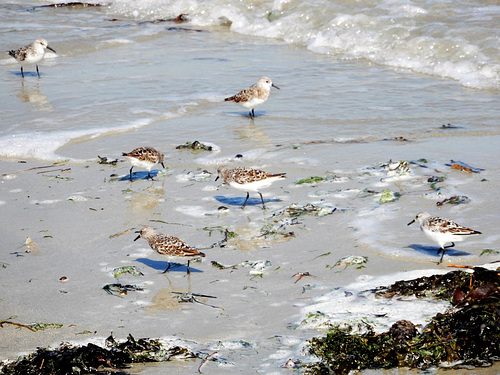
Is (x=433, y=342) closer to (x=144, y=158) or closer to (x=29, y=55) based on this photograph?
(x=144, y=158)

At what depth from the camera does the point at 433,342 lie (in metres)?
4.34

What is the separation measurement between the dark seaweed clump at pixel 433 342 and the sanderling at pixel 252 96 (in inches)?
273

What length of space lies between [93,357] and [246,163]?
507 centimetres

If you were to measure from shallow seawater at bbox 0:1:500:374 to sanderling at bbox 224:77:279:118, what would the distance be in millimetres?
308

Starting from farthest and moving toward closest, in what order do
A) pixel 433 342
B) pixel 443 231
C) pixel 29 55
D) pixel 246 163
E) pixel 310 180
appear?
pixel 29 55 < pixel 246 163 < pixel 310 180 < pixel 443 231 < pixel 433 342

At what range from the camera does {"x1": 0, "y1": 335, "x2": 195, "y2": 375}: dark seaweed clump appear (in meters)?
4.36

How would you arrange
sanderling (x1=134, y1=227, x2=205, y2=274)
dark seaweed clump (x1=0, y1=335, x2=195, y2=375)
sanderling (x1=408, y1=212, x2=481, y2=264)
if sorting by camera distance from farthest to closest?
1. sanderling (x1=134, y1=227, x2=205, y2=274)
2. sanderling (x1=408, y1=212, x2=481, y2=264)
3. dark seaweed clump (x1=0, y1=335, x2=195, y2=375)

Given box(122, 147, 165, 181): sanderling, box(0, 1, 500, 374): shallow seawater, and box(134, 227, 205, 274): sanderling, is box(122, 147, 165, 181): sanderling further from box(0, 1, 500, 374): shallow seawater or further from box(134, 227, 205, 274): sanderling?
box(134, 227, 205, 274): sanderling

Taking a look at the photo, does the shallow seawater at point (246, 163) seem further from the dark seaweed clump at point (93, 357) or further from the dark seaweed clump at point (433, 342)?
the dark seaweed clump at point (433, 342)

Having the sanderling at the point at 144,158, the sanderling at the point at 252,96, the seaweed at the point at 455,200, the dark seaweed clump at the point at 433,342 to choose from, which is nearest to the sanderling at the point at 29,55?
the sanderling at the point at 252,96

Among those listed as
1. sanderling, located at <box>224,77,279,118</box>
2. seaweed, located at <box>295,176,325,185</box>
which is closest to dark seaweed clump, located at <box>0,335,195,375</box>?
Result: seaweed, located at <box>295,176,325,185</box>

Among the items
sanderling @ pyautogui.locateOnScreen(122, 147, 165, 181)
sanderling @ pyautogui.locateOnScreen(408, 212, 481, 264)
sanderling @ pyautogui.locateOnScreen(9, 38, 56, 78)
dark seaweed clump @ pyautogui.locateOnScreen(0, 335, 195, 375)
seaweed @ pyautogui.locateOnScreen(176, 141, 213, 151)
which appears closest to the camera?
dark seaweed clump @ pyautogui.locateOnScreen(0, 335, 195, 375)

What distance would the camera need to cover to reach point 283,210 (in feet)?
24.2

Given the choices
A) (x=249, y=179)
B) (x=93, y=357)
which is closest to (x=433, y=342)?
(x=93, y=357)
